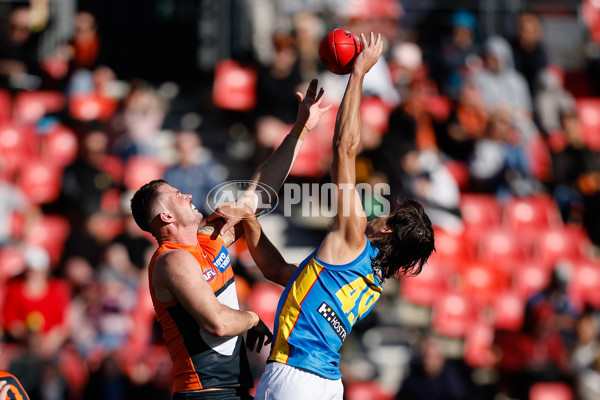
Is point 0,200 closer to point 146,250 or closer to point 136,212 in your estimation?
point 146,250

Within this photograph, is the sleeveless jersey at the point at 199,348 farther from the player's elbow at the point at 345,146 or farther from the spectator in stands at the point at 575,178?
the spectator in stands at the point at 575,178

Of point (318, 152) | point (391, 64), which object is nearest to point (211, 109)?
point (318, 152)

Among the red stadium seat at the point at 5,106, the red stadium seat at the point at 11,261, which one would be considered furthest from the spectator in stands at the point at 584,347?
the red stadium seat at the point at 5,106

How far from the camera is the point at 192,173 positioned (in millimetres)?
10312

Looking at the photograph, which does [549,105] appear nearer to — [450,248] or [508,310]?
[450,248]

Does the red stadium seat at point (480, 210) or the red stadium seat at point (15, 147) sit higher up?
the red stadium seat at point (15, 147)

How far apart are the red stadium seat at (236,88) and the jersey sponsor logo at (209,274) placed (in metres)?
6.84

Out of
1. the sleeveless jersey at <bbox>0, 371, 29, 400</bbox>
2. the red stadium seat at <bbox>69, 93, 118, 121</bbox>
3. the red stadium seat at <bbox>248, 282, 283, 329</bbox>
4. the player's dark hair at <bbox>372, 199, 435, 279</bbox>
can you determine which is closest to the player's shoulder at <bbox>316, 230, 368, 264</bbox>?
the player's dark hair at <bbox>372, 199, 435, 279</bbox>

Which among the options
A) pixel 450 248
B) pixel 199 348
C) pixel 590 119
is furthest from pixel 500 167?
pixel 199 348

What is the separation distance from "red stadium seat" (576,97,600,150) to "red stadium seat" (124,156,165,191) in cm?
663

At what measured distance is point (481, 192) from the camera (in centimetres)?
1139

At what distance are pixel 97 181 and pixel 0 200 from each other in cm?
129

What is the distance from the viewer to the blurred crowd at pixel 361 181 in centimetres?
943

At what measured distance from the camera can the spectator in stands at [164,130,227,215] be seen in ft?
33.4
